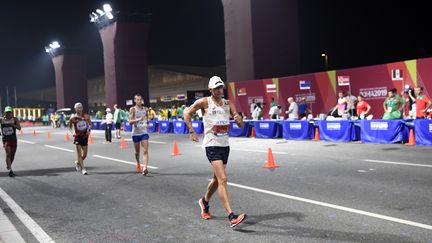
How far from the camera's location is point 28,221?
249 inches

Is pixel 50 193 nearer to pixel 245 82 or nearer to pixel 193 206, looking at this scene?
pixel 193 206

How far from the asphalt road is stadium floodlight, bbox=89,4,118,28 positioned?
32263 mm

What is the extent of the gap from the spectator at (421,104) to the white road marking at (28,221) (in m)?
13.1

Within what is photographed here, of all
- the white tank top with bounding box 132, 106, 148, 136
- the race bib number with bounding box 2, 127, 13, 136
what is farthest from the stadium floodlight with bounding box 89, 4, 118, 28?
the white tank top with bounding box 132, 106, 148, 136

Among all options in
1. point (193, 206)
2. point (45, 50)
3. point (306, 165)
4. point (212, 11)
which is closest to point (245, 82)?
point (306, 165)

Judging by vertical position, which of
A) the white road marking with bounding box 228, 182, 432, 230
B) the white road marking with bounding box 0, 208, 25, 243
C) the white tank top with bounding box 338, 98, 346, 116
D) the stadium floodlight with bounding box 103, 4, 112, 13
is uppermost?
the stadium floodlight with bounding box 103, 4, 112, 13

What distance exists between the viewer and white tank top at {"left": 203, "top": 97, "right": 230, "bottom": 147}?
5.91 m

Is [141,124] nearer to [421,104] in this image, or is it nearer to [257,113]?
[421,104]

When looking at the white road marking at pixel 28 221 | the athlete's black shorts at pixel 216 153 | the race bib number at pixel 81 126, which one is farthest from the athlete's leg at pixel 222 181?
the race bib number at pixel 81 126

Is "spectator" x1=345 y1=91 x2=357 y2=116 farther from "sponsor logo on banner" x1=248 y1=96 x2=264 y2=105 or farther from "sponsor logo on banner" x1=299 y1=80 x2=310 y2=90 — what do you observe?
"sponsor logo on banner" x1=248 y1=96 x2=264 y2=105

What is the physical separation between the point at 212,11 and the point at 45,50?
26.5 m

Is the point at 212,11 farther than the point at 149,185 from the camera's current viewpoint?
Yes

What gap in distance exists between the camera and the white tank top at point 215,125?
591 cm

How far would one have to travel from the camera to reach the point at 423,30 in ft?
168
